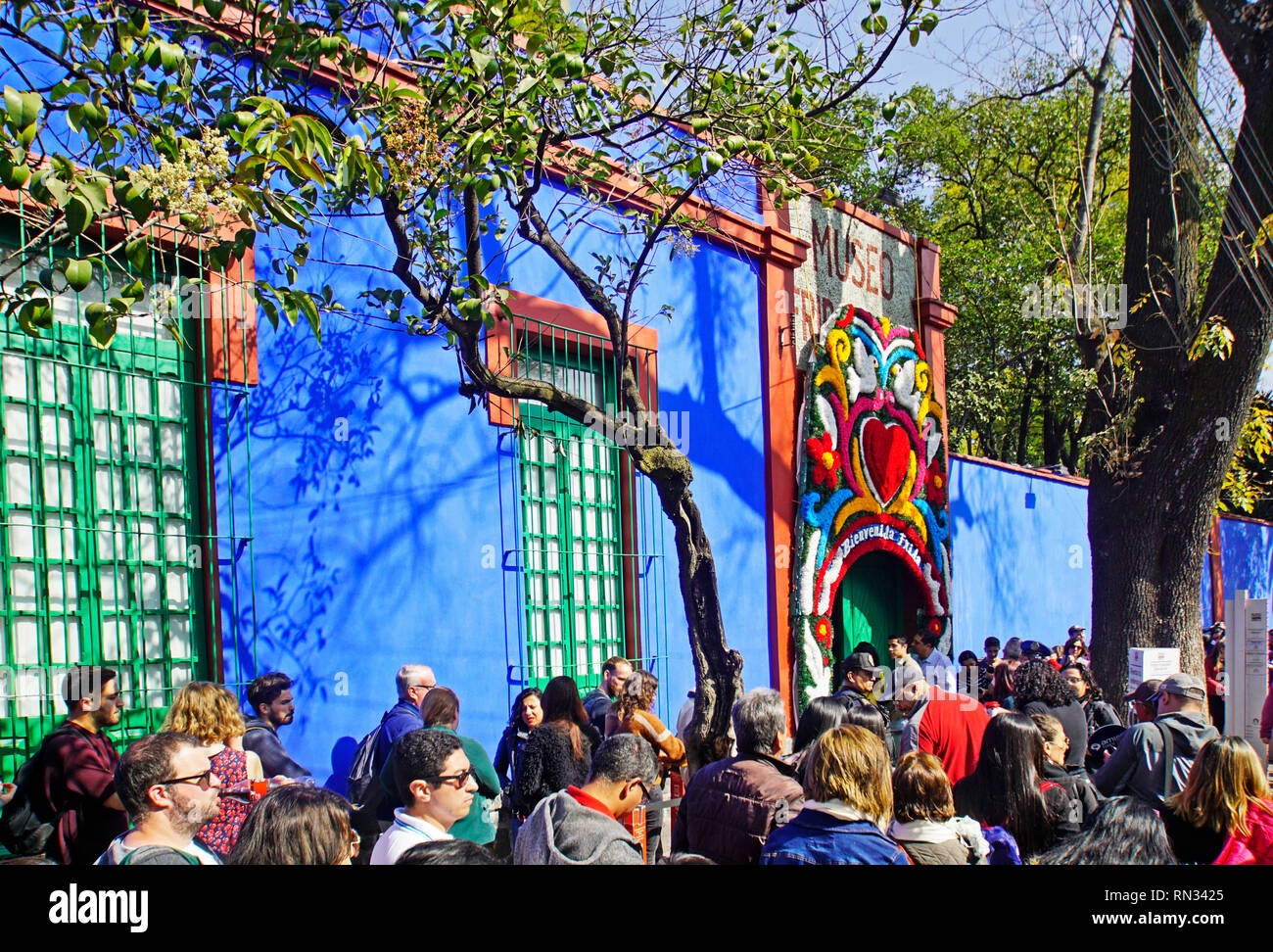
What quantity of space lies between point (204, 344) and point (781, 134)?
351 centimetres

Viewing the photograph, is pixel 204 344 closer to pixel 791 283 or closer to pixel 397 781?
pixel 397 781

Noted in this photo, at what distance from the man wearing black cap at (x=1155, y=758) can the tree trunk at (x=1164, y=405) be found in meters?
4.56

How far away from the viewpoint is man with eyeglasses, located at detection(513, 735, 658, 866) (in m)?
4.01

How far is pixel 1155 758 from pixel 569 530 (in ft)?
14.4

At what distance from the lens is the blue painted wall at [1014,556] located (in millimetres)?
14469

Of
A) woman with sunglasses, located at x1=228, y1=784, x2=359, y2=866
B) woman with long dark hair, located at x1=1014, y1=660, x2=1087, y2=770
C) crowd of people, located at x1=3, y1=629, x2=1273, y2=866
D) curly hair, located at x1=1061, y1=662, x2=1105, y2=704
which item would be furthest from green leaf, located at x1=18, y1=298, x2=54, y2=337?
curly hair, located at x1=1061, y1=662, x2=1105, y2=704

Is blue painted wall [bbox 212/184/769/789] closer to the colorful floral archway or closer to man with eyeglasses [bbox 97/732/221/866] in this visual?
man with eyeglasses [bbox 97/732/221/866]

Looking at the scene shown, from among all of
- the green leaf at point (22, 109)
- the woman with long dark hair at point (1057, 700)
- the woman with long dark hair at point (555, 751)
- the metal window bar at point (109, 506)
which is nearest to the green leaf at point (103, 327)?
the green leaf at point (22, 109)

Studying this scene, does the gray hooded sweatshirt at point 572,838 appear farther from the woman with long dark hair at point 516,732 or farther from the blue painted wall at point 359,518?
the blue painted wall at point 359,518

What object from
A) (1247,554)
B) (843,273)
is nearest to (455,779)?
(843,273)

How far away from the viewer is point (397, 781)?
13.8 feet

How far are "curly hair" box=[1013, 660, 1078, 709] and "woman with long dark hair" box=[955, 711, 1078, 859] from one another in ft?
5.45

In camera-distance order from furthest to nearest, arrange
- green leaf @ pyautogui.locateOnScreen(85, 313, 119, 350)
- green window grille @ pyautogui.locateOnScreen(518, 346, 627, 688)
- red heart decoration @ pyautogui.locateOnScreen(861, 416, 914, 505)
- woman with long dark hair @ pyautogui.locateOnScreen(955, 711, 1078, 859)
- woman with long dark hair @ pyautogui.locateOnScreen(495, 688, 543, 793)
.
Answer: red heart decoration @ pyautogui.locateOnScreen(861, 416, 914, 505)
green window grille @ pyautogui.locateOnScreen(518, 346, 627, 688)
woman with long dark hair @ pyautogui.locateOnScreen(495, 688, 543, 793)
woman with long dark hair @ pyautogui.locateOnScreen(955, 711, 1078, 859)
green leaf @ pyautogui.locateOnScreen(85, 313, 119, 350)
